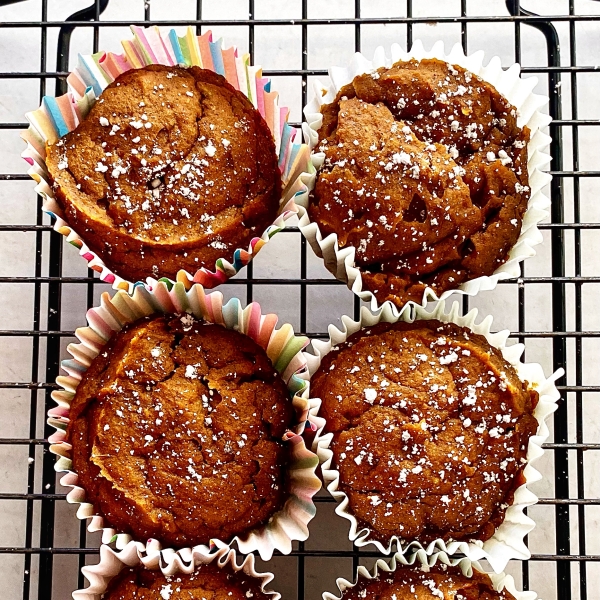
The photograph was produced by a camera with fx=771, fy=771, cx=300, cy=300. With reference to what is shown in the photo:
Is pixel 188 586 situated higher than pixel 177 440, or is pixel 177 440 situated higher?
pixel 177 440

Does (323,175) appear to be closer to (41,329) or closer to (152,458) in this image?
(152,458)

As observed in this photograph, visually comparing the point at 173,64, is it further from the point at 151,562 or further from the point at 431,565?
the point at 431,565

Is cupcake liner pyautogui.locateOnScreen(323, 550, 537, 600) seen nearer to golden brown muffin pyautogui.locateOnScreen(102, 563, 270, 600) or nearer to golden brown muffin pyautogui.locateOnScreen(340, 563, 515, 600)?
golden brown muffin pyautogui.locateOnScreen(340, 563, 515, 600)

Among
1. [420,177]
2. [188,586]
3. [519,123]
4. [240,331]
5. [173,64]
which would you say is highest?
[173,64]

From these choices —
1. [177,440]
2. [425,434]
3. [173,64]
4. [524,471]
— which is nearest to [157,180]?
[173,64]

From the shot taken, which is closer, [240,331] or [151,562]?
[151,562]

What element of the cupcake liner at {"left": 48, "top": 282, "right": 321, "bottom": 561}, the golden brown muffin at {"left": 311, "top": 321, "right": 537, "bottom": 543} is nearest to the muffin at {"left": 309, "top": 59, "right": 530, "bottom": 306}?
the golden brown muffin at {"left": 311, "top": 321, "right": 537, "bottom": 543}

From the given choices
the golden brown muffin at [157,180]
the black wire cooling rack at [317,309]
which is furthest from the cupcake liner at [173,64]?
the black wire cooling rack at [317,309]
